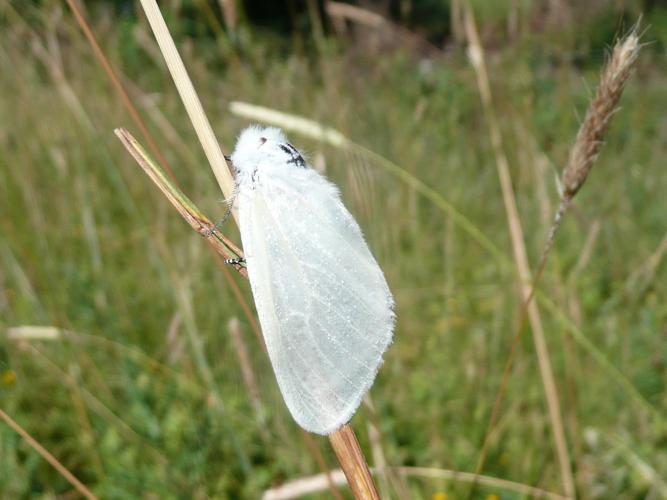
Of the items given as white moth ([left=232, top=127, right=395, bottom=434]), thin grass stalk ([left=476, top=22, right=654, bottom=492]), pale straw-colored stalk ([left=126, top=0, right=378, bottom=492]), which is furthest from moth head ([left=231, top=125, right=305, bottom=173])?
thin grass stalk ([left=476, top=22, right=654, bottom=492])

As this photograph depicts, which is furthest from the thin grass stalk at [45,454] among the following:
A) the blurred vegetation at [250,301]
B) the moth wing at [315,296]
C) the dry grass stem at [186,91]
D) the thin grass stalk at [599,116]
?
the thin grass stalk at [599,116]

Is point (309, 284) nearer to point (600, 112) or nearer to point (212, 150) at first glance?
point (212, 150)

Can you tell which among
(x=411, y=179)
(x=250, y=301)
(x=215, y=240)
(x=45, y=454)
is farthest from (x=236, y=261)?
(x=250, y=301)

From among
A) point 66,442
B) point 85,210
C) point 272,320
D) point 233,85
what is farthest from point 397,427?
point 233,85

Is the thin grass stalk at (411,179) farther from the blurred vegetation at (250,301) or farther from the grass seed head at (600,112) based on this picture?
the grass seed head at (600,112)

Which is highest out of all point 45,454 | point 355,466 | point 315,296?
point 315,296
